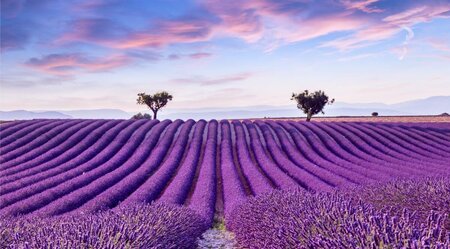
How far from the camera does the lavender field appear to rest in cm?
701

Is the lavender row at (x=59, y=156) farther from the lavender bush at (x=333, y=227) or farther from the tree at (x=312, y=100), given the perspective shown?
the tree at (x=312, y=100)

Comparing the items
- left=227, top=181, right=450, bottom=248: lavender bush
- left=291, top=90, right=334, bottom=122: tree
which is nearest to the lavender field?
left=227, top=181, right=450, bottom=248: lavender bush

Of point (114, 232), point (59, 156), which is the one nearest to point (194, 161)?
point (59, 156)

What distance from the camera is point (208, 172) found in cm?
1795

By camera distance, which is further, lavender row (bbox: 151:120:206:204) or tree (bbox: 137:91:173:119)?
tree (bbox: 137:91:173:119)

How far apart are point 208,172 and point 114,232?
12.8m

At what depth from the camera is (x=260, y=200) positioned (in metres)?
9.22

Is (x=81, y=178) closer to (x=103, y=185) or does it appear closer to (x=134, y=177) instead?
(x=103, y=185)

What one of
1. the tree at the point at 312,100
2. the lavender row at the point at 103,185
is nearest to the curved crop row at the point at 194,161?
the lavender row at the point at 103,185

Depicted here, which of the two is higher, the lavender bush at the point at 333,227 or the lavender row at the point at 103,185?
the lavender bush at the point at 333,227

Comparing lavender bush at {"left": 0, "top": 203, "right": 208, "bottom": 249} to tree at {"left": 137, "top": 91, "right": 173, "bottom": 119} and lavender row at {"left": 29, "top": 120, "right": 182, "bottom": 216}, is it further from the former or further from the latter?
tree at {"left": 137, "top": 91, "right": 173, "bottom": 119}

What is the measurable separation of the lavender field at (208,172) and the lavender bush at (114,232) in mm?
55

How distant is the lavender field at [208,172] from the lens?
7012mm

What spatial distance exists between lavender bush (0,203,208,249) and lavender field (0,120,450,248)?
5cm
